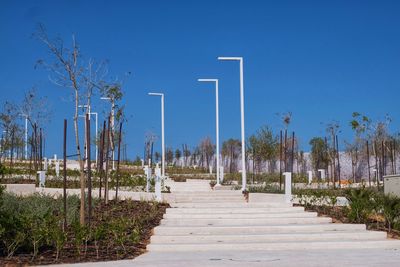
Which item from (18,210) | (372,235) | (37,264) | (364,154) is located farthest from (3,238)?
(364,154)

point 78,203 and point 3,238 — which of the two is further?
point 78,203

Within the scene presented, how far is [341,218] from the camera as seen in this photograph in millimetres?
14141

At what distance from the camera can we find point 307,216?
46.8 feet

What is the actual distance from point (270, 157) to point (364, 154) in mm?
6851

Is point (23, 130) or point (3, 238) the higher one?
point (23, 130)

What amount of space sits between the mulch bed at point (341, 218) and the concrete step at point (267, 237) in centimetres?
77

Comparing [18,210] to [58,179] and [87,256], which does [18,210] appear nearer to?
[87,256]

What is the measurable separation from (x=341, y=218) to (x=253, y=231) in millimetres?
3016

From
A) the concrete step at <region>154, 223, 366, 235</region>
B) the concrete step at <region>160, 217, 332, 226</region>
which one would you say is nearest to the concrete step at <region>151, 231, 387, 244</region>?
the concrete step at <region>154, 223, 366, 235</region>

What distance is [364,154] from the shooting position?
4050 cm

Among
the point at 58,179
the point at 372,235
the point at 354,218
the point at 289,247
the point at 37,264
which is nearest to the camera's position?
the point at 37,264

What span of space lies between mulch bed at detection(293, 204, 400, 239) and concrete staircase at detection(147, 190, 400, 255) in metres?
0.41

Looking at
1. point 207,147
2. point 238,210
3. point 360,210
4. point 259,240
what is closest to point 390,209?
point 360,210

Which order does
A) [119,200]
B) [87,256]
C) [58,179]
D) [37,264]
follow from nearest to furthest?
[37,264] → [87,256] → [119,200] → [58,179]
